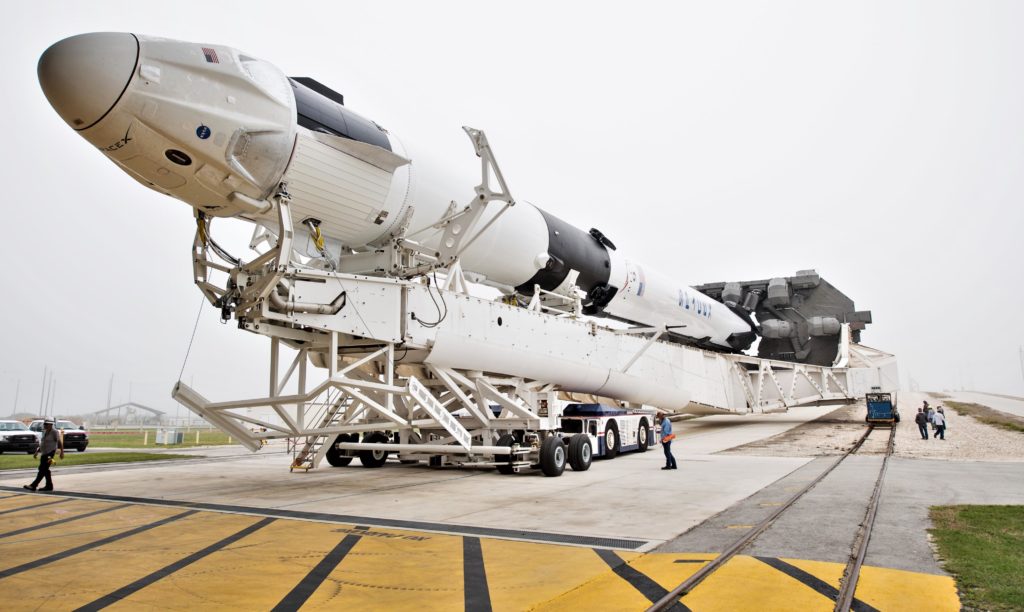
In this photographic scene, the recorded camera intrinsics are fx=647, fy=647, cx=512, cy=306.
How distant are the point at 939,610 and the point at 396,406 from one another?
9.58 metres

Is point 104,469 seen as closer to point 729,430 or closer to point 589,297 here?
point 589,297

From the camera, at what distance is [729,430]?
965 inches

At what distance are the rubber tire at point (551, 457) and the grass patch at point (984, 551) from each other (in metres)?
5.84

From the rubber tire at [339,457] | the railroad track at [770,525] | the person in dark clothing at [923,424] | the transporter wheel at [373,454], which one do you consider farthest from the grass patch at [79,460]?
the person in dark clothing at [923,424]

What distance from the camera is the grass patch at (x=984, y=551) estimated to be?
3938mm

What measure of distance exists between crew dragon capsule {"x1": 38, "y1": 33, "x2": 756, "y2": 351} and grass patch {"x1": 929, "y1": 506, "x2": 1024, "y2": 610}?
7.45 meters

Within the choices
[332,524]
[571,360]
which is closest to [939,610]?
[332,524]

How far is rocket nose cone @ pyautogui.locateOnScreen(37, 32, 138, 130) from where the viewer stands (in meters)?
6.21

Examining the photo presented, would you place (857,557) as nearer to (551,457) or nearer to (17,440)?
(551,457)

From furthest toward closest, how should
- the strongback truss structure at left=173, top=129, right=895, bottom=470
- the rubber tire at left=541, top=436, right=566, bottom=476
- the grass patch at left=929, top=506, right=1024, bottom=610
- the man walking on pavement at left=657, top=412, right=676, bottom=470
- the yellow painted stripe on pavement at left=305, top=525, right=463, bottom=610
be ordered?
the man walking on pavement at left=657, top=412, right=676, bottom=470
the rubber tire at left=541, top=436, right=566, bottom=476
the strongback truss structure at left=173, top=129, right=895, bottom=470
the yellow painted stripe on pavement at left=305, top=525, right=463, bottom=610
the grass patch at left=929, top=506, right=1024, bottom=610

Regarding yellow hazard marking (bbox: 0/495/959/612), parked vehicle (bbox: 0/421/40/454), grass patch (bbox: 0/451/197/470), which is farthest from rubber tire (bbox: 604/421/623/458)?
parked vehicle (bbox: 0/421/40/454)

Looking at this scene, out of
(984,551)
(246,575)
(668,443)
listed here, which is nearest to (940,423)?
(668,443)

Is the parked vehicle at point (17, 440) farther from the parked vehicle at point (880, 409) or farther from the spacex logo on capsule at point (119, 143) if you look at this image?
the parked vehicle at point (880, 409)

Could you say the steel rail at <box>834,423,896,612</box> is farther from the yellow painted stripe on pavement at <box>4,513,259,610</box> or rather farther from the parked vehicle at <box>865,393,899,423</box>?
the parked vehicle at <box>865,393,899,423</box>
